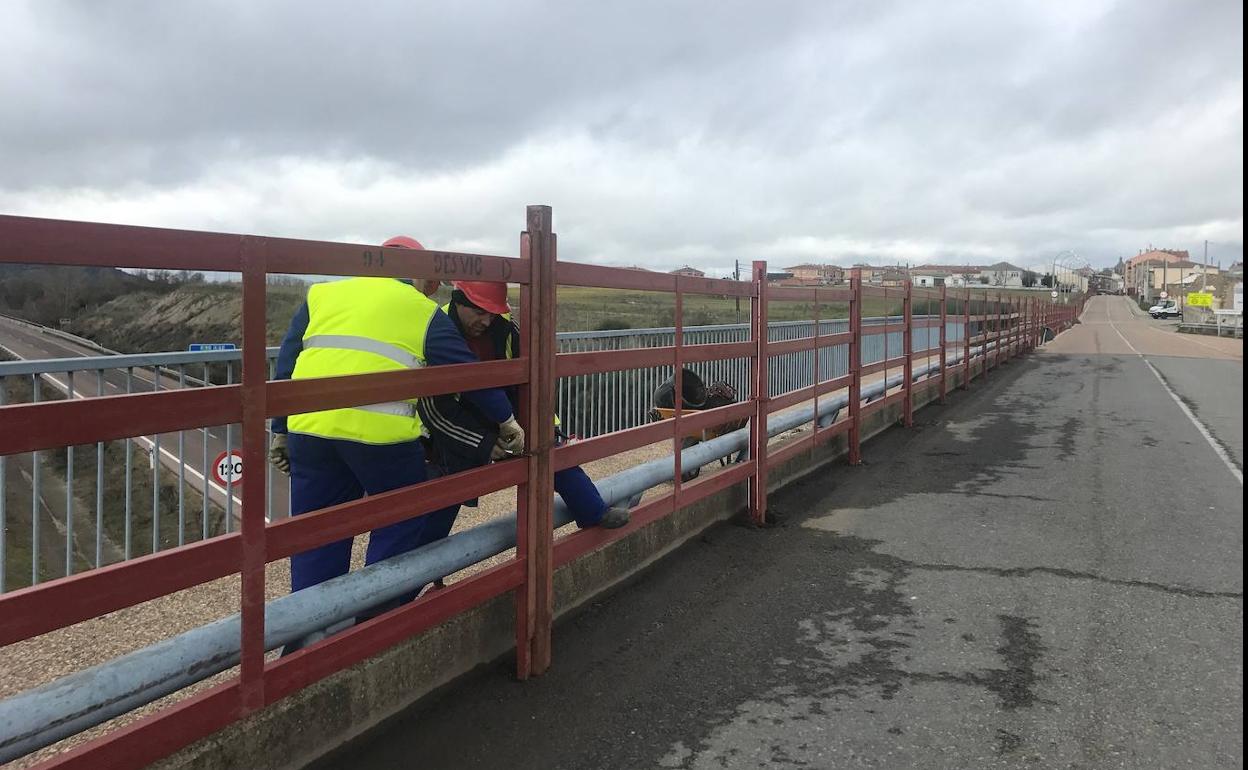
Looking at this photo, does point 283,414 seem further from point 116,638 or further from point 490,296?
point 116,638

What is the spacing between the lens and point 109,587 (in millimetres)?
2002

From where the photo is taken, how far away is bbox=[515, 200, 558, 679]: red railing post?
343 cm

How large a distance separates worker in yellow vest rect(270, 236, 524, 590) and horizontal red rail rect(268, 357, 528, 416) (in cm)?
14

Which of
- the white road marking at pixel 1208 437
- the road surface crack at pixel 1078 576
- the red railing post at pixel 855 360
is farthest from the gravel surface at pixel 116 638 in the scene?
the white road marking at pixel 1208 437

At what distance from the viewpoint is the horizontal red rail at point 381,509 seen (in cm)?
248

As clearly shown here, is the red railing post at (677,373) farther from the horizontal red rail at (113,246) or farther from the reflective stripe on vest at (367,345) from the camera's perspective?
the horizontal red rail at (113,246)

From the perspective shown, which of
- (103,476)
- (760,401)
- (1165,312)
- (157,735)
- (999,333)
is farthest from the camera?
(1165,312)

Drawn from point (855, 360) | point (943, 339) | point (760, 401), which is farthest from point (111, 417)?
point (943, 339)

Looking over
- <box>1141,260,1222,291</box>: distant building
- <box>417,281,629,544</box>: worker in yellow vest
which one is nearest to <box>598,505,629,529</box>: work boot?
<box>417,281,629,544</box>: worker in yellow vest

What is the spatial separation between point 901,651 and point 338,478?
8.75 ft

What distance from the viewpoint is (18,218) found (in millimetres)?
1810

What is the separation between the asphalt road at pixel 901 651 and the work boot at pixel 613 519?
50 cm

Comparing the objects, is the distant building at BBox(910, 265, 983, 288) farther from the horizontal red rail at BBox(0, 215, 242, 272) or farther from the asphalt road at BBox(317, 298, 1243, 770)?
the horizontal red rail at BBox(0, 215, 242, 272)

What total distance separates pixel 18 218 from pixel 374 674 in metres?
1.93
